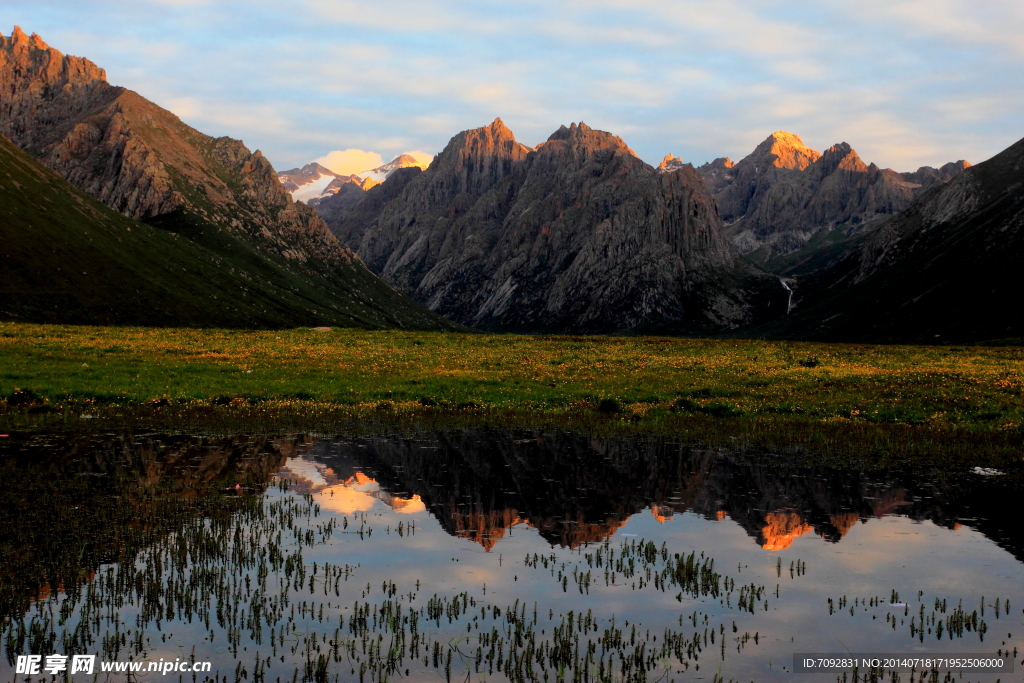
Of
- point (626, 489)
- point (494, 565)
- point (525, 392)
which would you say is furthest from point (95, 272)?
point (494, 565)

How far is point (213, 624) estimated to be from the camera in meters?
11.6

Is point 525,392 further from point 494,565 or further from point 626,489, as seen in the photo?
point 494,565

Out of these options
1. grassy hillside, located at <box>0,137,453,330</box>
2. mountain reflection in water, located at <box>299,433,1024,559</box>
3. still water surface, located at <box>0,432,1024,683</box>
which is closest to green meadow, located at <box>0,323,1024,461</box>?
mountain reflection in water, located at <box>299,433,1024,559</box>

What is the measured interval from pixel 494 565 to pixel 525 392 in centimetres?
2625

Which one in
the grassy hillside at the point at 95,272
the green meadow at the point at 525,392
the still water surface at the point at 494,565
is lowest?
the still water surface at the point at 494,565

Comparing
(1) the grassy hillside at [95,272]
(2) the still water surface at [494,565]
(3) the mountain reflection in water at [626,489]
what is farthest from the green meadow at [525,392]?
(1) the grassy hillside at [95,272]

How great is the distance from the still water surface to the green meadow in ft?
25.1

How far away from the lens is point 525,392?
134ft

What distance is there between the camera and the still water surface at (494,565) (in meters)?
10.9

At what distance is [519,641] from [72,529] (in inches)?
393

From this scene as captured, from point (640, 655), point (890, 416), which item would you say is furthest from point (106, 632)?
point (890, 416)

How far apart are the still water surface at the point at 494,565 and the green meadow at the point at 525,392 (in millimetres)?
7664

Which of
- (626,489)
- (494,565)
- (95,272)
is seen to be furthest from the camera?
(95,272)

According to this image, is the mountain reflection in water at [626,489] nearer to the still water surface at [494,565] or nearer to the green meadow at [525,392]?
the still water surface at [494,565]
